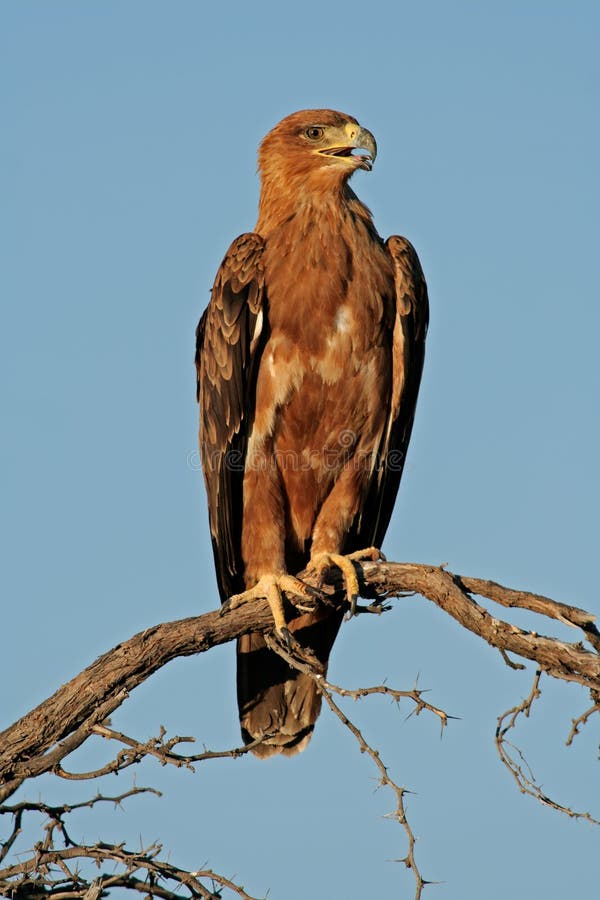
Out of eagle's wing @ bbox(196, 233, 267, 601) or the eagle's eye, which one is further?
the eagle's eye

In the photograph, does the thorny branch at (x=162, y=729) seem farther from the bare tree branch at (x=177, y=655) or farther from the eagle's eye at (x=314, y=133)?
the eagle's eye at (x=314, y=133)

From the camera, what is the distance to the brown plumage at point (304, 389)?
20.0 feet

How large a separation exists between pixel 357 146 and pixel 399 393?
1371 millimetres

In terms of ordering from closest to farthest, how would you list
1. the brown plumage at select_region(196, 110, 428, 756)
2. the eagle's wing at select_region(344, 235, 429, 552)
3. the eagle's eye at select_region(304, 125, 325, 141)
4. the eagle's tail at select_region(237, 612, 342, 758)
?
the brown plumage at select_region(196, 110, 428, 756)
the eagle's wing at select_region(344, 235, 429, 552)
the eagle's tail at select_region(237, 612, 342, 758)
the eagle's eye at select_region(304, 125, 325, 141)

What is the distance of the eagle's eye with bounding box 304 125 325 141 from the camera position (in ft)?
21.7

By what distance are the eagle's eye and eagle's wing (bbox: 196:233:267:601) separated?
0.73 m

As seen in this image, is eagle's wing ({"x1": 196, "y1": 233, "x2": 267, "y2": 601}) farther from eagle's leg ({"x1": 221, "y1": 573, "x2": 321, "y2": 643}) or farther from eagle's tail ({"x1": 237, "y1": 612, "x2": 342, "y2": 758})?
eagle's leg ({"x1": 221, "y1": 573, "x2": 321, "y2": 643})

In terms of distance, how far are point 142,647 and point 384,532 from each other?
2.02m

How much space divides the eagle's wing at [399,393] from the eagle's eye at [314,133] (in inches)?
27.9

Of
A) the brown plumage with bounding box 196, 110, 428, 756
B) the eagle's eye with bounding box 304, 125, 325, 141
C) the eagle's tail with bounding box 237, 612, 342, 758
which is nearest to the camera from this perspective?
the brown plumage with bounding box 196, 110, 428, 756

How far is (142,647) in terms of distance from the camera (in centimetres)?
499

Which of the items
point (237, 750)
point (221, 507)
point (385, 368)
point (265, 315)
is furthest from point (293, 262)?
point (237, 750)

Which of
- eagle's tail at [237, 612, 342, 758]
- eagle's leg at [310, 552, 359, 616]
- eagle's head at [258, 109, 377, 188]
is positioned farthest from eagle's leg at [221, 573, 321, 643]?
eagle's head at [258, 109, 377, 188]

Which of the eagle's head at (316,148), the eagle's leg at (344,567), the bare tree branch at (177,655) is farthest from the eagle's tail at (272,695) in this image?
the eagle's head at (316,148)
